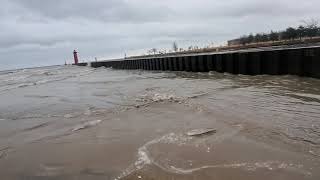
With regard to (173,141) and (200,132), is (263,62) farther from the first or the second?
(173,141)

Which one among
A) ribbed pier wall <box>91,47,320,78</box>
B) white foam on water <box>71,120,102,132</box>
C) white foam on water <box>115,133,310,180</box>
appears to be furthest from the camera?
ribbed pier wall <box>91,47,320,78</box>

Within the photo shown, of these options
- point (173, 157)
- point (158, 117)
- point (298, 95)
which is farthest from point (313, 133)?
point (298, 95)

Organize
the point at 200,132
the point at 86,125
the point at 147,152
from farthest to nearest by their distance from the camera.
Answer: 1. the point at 86,125
2. the point at 200,132
3. the point at 147,152

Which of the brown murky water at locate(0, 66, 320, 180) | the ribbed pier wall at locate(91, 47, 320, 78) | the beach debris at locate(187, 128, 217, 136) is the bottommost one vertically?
the brown murky water at locate(0, 66, 320, 180)

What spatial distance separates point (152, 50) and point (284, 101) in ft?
315

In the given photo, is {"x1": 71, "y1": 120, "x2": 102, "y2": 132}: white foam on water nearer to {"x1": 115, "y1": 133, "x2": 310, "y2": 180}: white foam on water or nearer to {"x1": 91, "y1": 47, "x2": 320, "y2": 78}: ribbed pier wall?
{"x1": 115, "y1": 133, "x2": 310, "y2": 180}: white foam on water

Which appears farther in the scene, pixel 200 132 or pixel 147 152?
pixel 200 132

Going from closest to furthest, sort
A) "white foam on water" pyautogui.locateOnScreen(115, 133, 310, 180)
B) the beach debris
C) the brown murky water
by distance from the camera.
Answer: "white foam on water" pyautogui.locateOnScreen(115, 133, 310, 180)
the brown murky water
the beach debris

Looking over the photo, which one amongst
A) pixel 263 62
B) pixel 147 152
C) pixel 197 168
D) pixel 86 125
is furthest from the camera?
pixel 263 62

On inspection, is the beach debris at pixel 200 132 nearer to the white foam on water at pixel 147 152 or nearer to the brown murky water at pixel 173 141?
the brown murky water at pixel 173 141

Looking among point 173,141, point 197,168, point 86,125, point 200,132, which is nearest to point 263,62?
point 86,125

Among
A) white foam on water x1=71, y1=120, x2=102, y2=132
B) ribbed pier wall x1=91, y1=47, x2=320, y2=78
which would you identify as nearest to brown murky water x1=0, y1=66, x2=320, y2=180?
white foam on water x1=71, y1=120, x2=102, y2=132

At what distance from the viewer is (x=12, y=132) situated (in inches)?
324

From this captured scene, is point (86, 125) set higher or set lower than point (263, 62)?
lower
